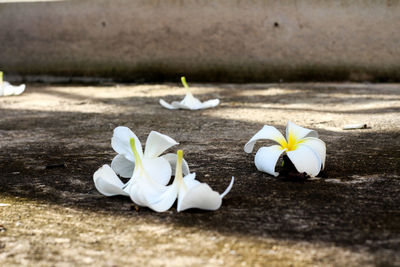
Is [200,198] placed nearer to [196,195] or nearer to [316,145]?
[196,195]

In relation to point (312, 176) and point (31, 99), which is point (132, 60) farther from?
point (312, 176)

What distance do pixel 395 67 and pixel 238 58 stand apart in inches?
57.6

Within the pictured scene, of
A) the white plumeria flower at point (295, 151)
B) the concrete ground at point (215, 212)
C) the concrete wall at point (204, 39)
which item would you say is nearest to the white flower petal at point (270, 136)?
the white plumeria flower at point (295, 151)

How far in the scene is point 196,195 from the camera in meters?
1.38

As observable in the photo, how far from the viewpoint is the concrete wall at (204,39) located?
5.03 meters

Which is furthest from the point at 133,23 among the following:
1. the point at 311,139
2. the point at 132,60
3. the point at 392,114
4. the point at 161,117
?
the point at 311,139

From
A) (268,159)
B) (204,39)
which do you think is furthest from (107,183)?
(204,39)

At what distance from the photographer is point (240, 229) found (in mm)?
1294

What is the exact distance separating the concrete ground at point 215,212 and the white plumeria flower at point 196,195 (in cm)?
2

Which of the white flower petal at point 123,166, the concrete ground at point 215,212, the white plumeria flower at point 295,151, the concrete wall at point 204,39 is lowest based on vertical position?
the concrete ground at point 215,212

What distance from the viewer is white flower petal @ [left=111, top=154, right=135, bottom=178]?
5.59 ft

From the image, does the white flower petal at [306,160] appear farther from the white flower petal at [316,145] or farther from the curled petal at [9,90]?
the curled petal at [9,90]

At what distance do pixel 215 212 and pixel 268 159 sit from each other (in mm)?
396

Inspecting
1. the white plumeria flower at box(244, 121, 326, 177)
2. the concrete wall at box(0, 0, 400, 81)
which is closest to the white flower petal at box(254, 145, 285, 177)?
the white plumeria flower at box(244, 121, 326, 177)
